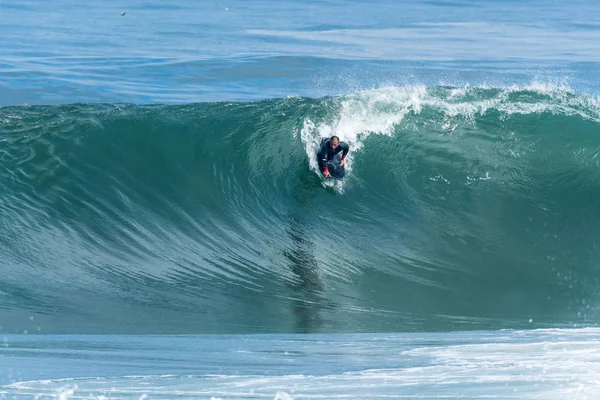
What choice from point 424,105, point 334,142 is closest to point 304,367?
point 334,142

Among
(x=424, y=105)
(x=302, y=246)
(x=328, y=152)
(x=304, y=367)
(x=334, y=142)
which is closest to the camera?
(x=304, y=367)

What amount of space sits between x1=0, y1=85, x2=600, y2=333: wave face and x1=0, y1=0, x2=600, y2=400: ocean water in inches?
1.3

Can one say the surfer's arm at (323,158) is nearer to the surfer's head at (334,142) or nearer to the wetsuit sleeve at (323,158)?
the wetsuit sleeve at (323,158)

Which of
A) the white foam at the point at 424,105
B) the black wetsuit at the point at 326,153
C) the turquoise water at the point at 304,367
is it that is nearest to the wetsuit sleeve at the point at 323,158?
the black wetsuit at the point at 326,153

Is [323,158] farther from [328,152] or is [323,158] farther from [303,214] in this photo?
[303,214]

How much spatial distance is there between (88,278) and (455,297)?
13.9 ft

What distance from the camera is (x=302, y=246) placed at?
10898 mm

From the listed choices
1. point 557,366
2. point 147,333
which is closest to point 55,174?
point 147,333

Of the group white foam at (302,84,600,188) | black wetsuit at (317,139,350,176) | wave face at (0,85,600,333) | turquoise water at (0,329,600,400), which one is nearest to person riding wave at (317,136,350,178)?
black wetsuit at (317,139,350,176)

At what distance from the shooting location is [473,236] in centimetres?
1141

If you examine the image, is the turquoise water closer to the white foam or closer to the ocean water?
the ocean water

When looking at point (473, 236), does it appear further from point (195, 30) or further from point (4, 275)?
point (195, 30)

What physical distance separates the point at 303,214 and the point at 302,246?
943 millimetres

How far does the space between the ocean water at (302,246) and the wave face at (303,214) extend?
1.3 inches
